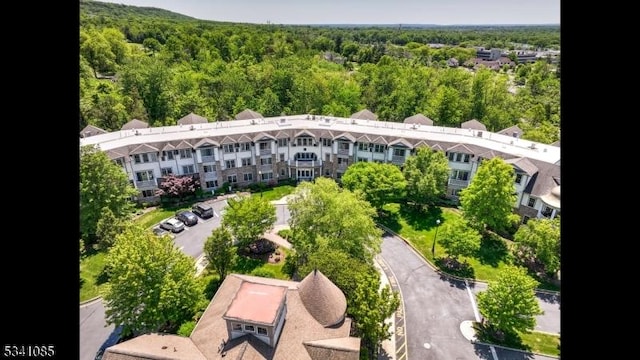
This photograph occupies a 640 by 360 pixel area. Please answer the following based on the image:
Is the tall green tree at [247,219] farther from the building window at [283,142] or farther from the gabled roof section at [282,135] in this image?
the building window at [283,142]

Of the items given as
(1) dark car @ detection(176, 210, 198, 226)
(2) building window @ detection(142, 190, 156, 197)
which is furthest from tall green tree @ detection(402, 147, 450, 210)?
(2) building window @ detection(142, 190, 156, 197)

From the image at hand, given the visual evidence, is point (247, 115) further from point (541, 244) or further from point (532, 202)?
point (541, 244)

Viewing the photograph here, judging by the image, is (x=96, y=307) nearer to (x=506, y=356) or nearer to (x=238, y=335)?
(x=238, y=335)

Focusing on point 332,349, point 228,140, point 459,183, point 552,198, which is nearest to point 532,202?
point 552,198

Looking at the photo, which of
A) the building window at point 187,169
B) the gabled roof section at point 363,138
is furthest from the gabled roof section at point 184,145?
the gabled roof section at point 363,138
